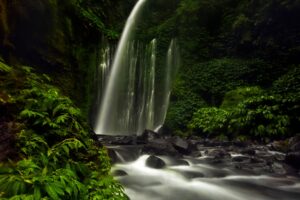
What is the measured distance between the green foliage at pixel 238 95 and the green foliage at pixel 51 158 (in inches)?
430

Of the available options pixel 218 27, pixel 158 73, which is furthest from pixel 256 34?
pixel 158 73

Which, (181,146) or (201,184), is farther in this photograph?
(181,146)

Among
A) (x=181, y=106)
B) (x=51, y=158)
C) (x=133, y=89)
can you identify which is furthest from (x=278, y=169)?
(x=133, y=89)

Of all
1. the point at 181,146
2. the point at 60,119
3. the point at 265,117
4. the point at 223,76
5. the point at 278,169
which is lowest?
the point at 278,169

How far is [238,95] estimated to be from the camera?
14.6 meters

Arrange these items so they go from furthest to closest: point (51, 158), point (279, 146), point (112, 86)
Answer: point (112, 86), point (279, 146), point (51, 158)

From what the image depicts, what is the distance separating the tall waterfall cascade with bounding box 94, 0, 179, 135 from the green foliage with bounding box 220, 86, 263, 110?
3.66 meters

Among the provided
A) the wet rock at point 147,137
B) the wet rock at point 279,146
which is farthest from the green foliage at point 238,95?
the wet rock at point 147,137

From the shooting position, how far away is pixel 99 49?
707 inches

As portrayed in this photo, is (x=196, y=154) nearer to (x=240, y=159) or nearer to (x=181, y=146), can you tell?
(x=181, y=146)

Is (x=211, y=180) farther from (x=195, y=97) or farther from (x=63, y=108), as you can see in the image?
(x=195, y=97)

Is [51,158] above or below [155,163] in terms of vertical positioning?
above

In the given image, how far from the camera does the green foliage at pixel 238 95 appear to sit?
14320 mm

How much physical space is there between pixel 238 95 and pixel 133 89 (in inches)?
259
